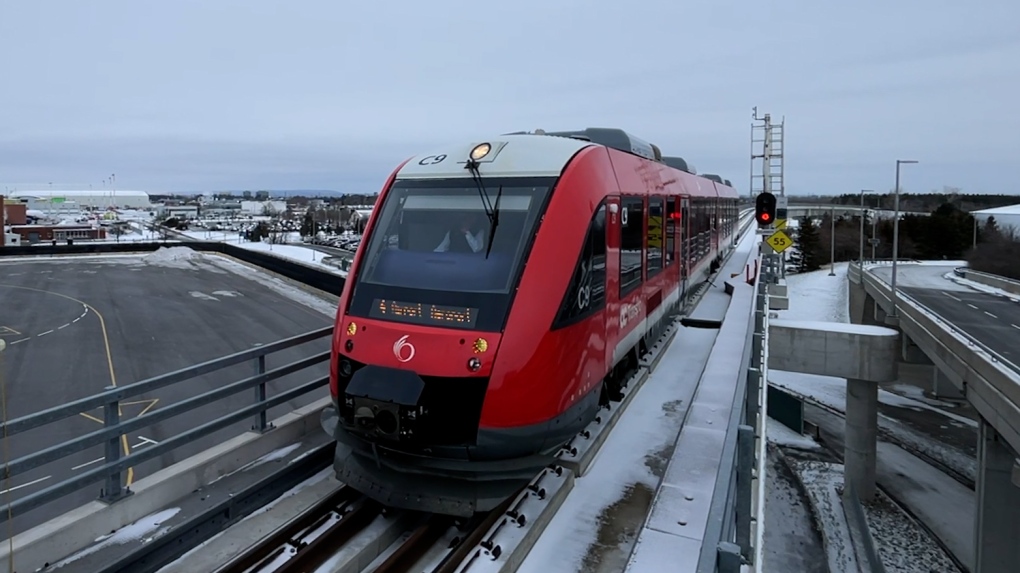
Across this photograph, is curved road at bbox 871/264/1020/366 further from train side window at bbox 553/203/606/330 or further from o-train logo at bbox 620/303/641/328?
train side window at bbox 553/203/606/330

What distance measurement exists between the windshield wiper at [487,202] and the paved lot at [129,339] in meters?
4.25

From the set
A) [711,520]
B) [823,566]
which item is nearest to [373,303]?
[711,520]

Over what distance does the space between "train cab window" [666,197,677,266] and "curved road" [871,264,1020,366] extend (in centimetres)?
1703

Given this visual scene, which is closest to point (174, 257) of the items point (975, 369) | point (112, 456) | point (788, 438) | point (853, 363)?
point (788, 438)

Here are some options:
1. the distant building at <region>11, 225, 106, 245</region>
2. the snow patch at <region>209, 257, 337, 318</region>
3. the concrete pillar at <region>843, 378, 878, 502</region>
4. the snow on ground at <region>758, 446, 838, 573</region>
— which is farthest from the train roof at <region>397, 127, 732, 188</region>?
the distant building at <region>11, 225, 106, 245</region>

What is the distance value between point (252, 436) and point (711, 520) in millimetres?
4772

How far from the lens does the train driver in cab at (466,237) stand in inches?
234

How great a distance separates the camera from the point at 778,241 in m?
18.1

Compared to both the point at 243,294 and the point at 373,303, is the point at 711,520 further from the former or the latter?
the point at 243,294

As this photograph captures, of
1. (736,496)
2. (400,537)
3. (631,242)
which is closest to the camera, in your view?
(736,496)

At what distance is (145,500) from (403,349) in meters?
2.32

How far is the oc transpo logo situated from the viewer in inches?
210

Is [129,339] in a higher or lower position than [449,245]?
lower

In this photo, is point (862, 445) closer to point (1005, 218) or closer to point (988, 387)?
point (988, 387)
